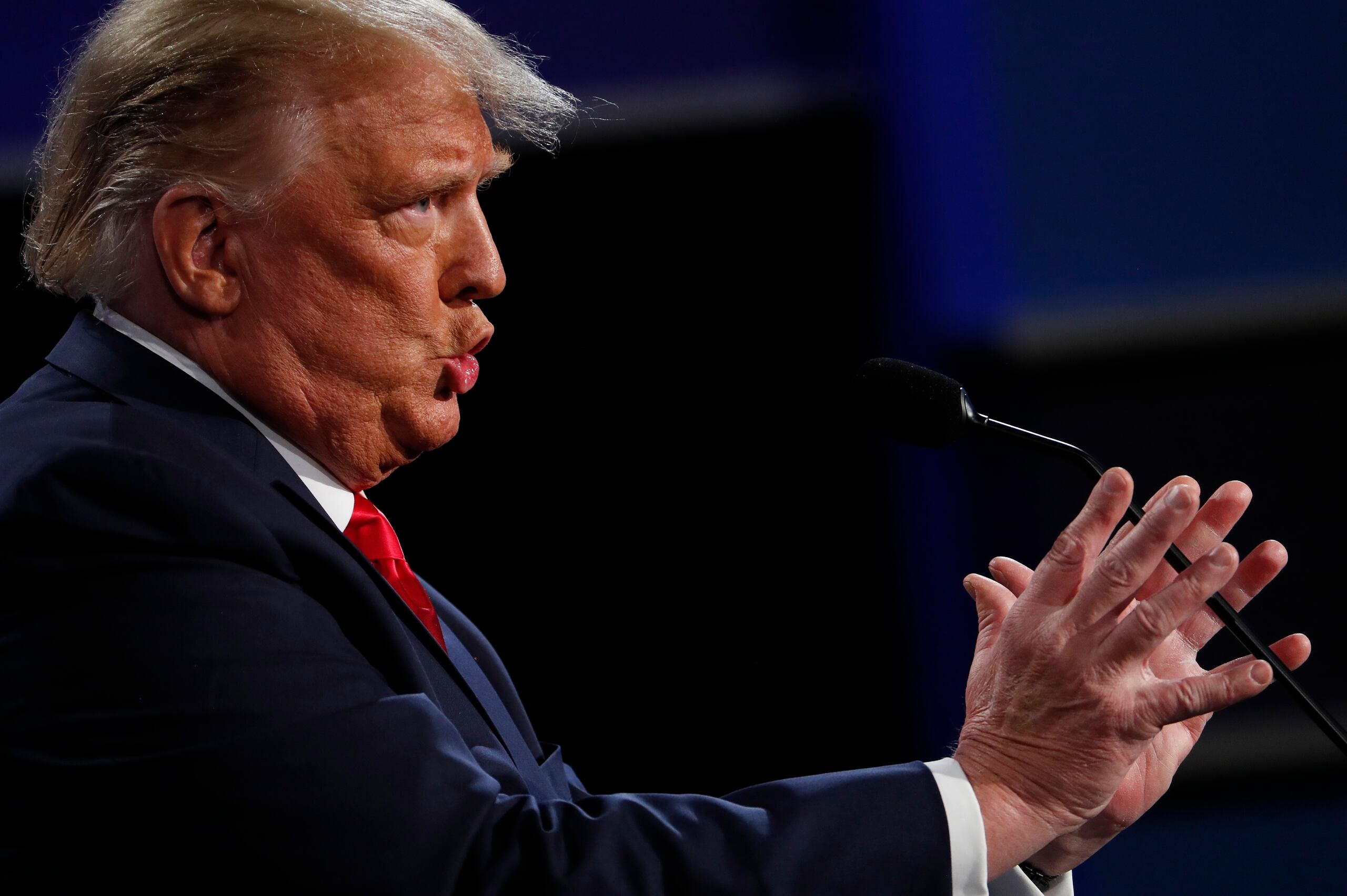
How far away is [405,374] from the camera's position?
124 cm

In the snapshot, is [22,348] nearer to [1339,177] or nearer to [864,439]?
[864,439]

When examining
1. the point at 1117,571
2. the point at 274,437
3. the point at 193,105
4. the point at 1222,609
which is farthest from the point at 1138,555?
the point at 193,105

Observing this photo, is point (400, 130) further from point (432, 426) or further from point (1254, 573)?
point (1254, 573)

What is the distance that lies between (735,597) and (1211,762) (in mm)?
853

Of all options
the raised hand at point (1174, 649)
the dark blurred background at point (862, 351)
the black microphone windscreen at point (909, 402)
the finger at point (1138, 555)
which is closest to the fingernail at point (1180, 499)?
the finger at point (1138, 555)

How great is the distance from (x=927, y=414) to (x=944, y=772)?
31cm

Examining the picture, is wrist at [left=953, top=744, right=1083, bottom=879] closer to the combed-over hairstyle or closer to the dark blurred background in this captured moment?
the combed-over hairstyle

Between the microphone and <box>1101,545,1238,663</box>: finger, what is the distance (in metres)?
0.09

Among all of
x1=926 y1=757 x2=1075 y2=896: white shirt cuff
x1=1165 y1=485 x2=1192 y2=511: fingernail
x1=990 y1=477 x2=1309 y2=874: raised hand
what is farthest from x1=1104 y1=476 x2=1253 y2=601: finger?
x1=926 y1=757 x2=1075 y2=896: white shirt cuff

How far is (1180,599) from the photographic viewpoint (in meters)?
0.97

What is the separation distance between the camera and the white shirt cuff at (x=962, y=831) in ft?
3.28

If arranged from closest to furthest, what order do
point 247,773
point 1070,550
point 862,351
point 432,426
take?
point 247,773 → point 1070,550 → point 432,426 → point 862,351

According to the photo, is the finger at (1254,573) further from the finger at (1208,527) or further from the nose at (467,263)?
the nose at (467,263)

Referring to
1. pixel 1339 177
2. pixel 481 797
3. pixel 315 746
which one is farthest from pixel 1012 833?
pixel 1339 177
